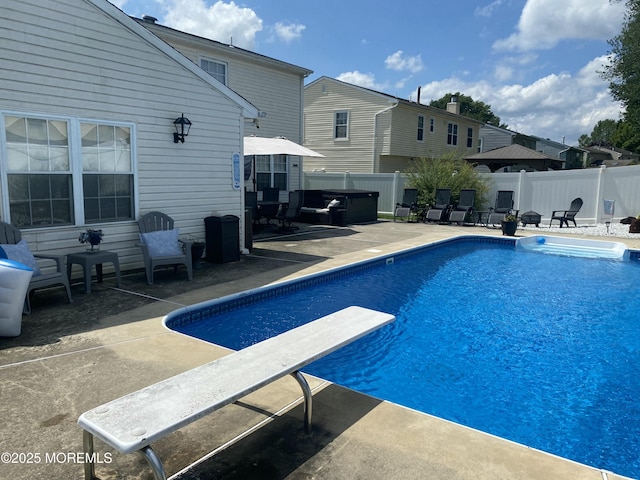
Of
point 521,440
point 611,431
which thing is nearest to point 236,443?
point 521,440

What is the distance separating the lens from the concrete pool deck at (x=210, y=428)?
240 centimetres

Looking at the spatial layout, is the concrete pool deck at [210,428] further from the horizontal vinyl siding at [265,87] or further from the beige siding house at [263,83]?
the horizontal vinyl siding at [265,87]

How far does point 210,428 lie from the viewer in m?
2.78

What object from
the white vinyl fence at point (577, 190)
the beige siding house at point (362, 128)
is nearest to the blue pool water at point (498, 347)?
the white vinyl fence at point (577, 190)

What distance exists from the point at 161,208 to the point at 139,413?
6.01 meters

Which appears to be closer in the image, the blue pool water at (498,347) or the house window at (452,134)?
the blue pool water at (498,347)

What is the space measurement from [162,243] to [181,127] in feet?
6.86

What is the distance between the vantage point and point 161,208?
762cm

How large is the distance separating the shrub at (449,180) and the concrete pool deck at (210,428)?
12829 millimetres

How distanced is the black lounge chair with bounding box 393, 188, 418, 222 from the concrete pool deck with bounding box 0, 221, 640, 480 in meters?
12.1

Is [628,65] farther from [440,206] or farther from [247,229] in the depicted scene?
[247,229]

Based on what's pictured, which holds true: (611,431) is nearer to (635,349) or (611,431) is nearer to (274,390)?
(635,349)

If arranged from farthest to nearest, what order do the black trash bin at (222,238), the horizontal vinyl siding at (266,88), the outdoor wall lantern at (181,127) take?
1. the horizontal vinyl siding at (266,88)
2. the black trash bin at (222,238)
3. the outdoor wall lantern at (181,127)

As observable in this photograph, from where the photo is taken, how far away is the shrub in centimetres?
1564
